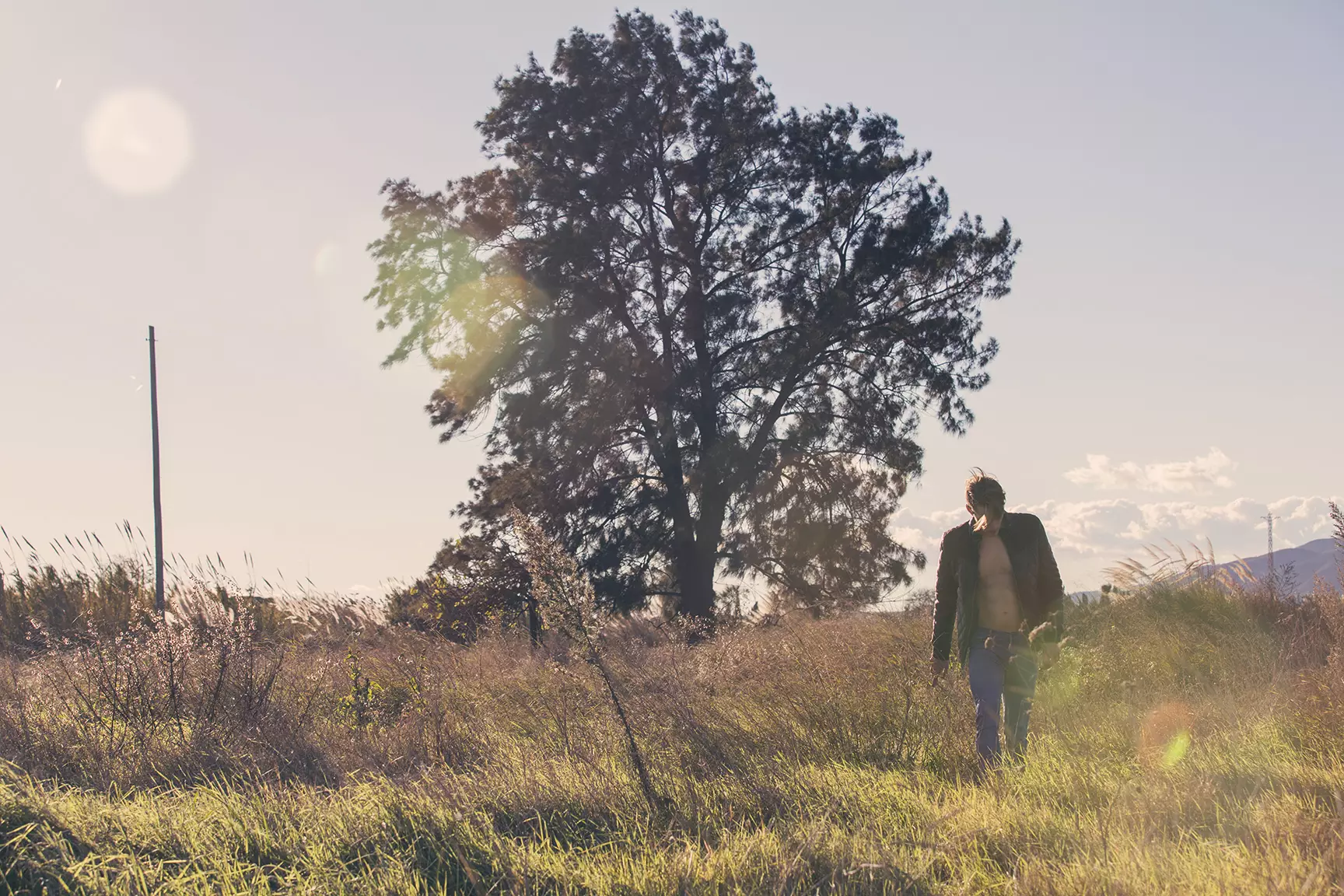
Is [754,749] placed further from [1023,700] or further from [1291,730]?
[1291,730]

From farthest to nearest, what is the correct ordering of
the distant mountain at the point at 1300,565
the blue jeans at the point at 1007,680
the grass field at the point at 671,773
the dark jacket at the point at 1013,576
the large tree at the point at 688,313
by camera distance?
the large tree at the point at 688,313 → the distant mountain at the point at 1300,565 → the dark jacket at the point at 1013,576 → the blue jeans at the point at 1007,680 → the grass field at the point at 671,773

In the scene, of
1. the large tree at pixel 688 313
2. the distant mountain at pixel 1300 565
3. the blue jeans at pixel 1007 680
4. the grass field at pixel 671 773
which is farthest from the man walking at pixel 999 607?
the large tree at pixel 688 313

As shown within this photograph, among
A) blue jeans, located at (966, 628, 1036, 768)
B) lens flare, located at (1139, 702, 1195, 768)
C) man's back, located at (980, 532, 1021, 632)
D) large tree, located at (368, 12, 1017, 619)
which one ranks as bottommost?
lens flare, located at (1139, 702, 1195, 768)

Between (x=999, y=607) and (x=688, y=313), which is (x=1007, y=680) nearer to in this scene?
(x=999, y=607)

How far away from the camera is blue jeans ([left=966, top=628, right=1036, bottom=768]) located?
6.15 meters

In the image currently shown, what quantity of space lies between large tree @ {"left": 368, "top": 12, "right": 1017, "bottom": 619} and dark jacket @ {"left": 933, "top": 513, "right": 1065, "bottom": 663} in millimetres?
13045

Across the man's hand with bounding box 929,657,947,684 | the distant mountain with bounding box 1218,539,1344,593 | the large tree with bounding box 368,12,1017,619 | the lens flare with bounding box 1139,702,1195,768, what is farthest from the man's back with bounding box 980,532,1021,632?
the large tree with bounding box 368,12,1017,619

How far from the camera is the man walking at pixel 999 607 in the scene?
6.15 meters

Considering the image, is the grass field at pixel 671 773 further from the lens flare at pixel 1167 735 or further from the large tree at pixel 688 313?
the large tree at pixel 688 313

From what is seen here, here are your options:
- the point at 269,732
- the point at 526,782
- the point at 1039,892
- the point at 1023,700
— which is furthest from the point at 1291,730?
the point at 269,732

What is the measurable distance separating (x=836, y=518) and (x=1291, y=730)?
14.1 m

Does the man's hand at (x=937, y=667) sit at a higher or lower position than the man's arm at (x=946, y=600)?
lower

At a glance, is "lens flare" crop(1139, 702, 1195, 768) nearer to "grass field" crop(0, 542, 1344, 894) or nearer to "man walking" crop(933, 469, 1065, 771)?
"grass field" crop(0, 542, 1344, 894)

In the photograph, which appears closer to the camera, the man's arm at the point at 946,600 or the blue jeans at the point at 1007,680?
the blue jeans at the point at 1007,680
